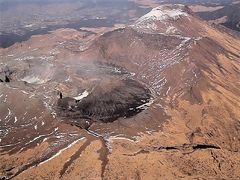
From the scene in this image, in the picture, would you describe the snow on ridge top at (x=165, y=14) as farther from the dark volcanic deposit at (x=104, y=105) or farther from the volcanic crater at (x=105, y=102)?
the dark volcanic deposit at (x=104, y=105)

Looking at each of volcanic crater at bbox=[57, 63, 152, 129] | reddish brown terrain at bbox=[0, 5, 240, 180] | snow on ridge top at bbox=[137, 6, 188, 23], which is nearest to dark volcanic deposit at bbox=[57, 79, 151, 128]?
volcanic crater at bbox=[57, 63, 152, 129]

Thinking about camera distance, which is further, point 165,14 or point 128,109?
point 165,14

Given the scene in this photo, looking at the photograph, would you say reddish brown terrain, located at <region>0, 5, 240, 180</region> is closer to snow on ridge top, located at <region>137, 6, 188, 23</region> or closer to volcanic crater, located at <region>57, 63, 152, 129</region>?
volcanic crater, located at <region>57, 63, 152, 129</region>

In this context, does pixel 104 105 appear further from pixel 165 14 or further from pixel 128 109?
pixel 165 14

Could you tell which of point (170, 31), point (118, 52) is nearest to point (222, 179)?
point (118, 52)

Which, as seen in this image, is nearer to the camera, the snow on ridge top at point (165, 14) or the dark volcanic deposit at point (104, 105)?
the dark volcanic deposit at point (104, 105)

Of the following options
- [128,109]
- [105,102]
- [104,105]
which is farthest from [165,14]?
[104,105]

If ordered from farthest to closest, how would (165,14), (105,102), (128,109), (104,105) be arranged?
(165,14)
(105,102)
(128,109)
(104,105)

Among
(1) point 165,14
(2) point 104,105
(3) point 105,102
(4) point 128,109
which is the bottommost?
(4) point 128,109

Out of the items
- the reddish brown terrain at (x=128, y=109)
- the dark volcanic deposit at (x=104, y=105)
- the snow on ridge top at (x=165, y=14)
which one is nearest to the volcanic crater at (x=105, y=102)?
the dark volcanic deposit at (x=104, y=105)
